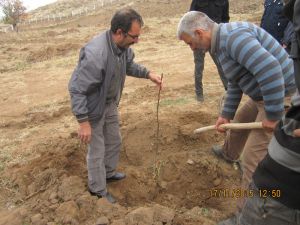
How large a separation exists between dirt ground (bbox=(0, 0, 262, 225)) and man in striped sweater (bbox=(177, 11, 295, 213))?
35.2 inches

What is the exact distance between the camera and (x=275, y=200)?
211 centimetres

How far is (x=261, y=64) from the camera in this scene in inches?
116

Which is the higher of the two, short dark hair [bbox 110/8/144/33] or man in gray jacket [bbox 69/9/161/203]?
short dark hair [bbox 110/8/144/33]

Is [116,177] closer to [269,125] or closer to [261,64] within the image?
[269,125]

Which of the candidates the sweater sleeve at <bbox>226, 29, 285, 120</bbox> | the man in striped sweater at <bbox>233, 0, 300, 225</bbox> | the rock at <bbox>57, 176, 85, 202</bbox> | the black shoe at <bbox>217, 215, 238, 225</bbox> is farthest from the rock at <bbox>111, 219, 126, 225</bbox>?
the sweater sleeve at <bbox>226, 29, 285, 120</bbox>

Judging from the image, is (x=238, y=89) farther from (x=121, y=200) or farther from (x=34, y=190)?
(x=34, y=190)

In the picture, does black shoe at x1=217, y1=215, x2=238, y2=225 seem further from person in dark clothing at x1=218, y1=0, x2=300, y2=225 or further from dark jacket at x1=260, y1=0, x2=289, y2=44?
dark jacket at x1=260, y1=0, x2=289, y2=44

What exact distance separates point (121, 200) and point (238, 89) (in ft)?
5.47

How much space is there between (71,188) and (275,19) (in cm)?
342

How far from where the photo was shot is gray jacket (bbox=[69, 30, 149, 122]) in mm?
3307

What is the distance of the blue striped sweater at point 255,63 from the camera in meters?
2.93

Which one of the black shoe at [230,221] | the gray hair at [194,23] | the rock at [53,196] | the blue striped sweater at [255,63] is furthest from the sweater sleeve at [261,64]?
the rock at [53,196]

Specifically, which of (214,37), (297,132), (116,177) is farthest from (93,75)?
(297,132)

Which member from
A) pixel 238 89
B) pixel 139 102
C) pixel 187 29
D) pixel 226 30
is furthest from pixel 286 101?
pixel 139 102
